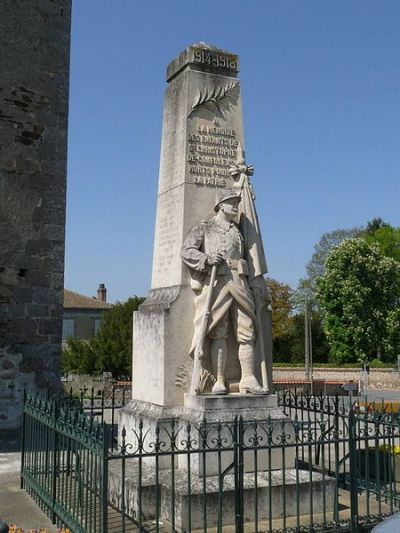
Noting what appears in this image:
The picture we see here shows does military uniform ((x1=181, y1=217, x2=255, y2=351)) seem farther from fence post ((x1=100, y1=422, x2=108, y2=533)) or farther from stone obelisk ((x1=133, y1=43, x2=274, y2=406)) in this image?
fence post ((x1=100, y1=422, x2=108, y2=533))

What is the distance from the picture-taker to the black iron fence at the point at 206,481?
5.27m

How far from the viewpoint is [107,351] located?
99.0 feet

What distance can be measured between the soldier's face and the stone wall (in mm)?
28368

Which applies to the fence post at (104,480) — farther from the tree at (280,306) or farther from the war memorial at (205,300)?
the tree at (280,306)

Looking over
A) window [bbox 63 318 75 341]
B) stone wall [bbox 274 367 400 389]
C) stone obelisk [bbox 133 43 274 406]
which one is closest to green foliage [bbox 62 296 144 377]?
stone wall [bbox 274 367 400 389]

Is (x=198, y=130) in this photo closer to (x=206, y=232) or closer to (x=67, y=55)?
(x=206, y=232)

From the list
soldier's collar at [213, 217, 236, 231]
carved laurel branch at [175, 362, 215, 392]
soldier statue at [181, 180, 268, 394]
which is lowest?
carved laurel branch at [175, 362, 215, 392]

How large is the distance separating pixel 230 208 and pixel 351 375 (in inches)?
1179

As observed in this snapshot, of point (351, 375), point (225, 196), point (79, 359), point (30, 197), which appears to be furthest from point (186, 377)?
point (351, 375)

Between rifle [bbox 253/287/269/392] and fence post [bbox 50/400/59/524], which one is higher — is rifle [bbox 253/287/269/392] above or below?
above

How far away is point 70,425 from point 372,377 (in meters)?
30.7

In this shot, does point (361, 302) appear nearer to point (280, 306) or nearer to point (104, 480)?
point (280, 306)

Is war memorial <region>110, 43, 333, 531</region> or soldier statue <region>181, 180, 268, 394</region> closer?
war memorial <region>110, 43, 333, 531</region>

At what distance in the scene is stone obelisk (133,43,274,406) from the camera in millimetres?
6969
